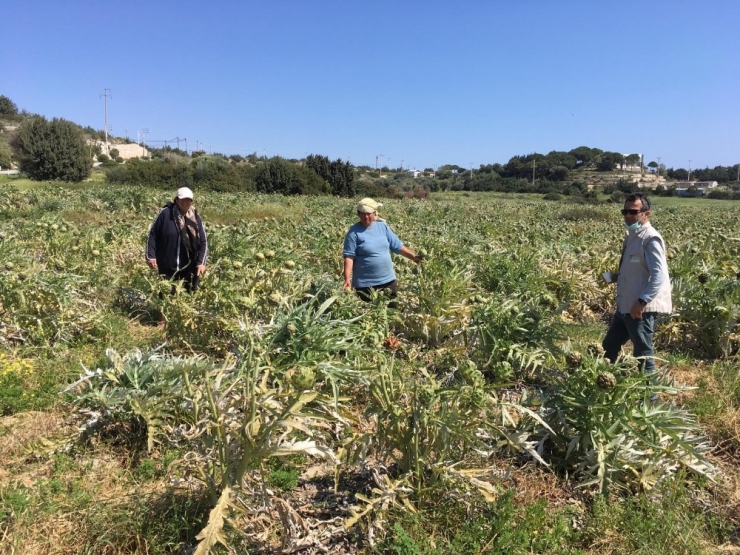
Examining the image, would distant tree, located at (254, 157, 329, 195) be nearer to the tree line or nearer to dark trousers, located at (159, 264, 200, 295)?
the tree line

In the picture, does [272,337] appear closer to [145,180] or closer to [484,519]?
[484,519]

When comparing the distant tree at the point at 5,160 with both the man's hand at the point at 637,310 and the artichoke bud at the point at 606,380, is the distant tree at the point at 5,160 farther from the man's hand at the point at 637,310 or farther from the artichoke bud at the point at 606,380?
the artichoke bud at the point at 606,380

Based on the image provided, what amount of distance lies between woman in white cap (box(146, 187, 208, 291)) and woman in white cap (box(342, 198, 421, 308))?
161 cm

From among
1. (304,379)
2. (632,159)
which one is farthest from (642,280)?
(632,159)

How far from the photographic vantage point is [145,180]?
32781mm

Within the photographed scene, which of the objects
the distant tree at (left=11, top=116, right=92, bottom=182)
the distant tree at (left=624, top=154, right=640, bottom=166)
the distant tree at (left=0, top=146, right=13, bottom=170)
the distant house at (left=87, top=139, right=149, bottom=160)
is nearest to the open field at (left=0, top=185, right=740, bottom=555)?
the distant tree at (left=11, top=116, right=92, bottom=182)

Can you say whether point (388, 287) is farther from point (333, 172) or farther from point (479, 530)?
point (333, 172)

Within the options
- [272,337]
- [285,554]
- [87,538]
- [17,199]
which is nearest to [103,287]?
[272,337]

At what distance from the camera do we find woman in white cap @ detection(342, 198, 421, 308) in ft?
16.5

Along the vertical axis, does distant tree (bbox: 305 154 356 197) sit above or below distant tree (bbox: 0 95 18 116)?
below

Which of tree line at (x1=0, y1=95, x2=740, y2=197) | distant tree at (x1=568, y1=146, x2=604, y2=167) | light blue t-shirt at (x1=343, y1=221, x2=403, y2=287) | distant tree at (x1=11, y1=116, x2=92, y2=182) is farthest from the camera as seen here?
distant tree at (x1=568, y1=146, x2=604, y2=167)

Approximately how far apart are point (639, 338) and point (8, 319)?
4901 mm

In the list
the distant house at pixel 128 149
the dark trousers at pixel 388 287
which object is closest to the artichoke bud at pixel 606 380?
the dark trousers at pixel 388 287

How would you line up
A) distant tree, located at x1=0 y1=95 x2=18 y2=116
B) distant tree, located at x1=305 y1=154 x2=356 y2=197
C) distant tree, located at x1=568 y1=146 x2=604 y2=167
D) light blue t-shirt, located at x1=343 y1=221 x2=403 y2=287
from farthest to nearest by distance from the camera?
1. distant tree, located at x1=568 y1=146 x2=604 y2=167
2. distant tree, located at x1=0 y1=95 x2=18 y2=116
3. distant tree, located at x1=305 y1=154 x2=356 y2=197
4. light blue t-shirt, located at x1=343 y1=221 x2=403 y2=287
